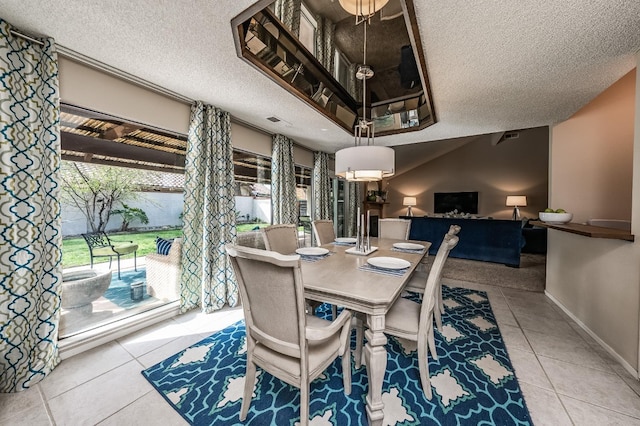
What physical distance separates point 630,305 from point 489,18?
2277 mm

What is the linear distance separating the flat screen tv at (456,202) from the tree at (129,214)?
28.2 feet

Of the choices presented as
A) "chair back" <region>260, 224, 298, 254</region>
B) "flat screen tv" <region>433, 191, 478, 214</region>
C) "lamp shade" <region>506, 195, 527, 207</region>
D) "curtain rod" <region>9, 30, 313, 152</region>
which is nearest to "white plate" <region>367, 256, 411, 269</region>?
"chair back" <region>260, 224, 298, 254</region>

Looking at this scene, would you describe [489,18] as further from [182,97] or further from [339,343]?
[182,97]

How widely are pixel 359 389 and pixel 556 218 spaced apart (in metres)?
2.66

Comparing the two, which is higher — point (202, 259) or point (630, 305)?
point (202, 259)

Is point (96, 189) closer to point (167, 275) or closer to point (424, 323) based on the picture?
point (167, 275)

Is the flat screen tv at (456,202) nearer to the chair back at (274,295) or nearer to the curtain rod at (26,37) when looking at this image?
the chair back at (274,295)

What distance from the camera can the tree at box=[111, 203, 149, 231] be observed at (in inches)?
88.0

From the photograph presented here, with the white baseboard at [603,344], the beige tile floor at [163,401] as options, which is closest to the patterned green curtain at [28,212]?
the beige tile floor at [163,401]

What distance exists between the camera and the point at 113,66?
185cm

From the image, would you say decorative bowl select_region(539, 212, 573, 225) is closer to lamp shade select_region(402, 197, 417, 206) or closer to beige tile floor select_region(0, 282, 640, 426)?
beige tile floor select_region(0, 282, 640, 426)

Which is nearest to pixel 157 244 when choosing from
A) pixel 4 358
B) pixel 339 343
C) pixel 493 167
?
pixel 4 358

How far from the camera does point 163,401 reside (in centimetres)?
137

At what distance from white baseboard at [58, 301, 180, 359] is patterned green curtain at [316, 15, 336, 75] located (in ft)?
11.1
